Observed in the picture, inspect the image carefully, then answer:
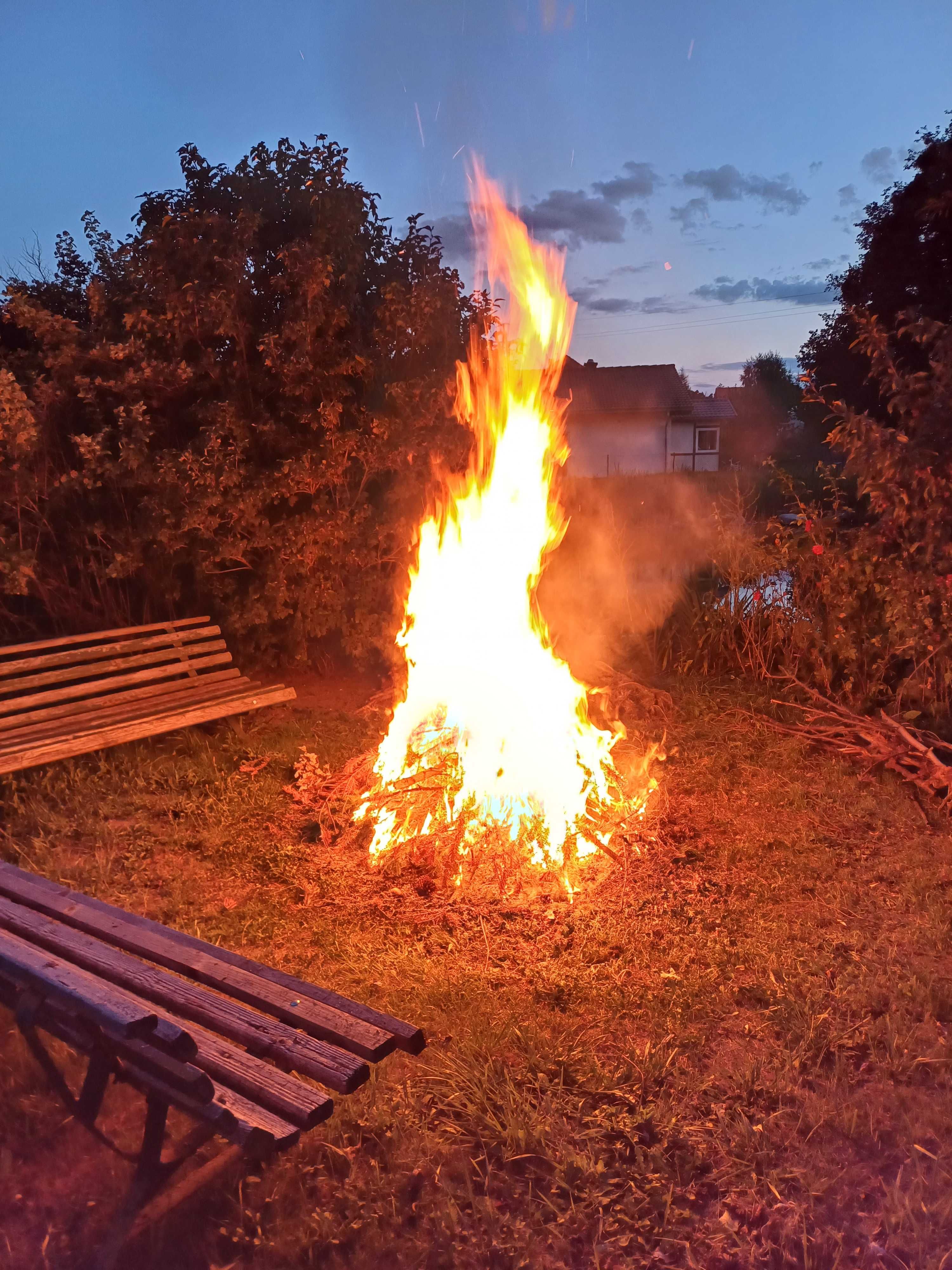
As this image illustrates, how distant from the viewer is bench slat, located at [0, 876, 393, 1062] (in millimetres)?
2420

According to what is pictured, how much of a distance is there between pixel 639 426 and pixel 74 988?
36.7 metres

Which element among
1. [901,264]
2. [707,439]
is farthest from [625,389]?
[901,264]

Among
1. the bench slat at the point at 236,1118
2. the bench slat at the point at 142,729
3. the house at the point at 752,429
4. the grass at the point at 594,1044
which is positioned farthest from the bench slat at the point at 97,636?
the house at the point at 752,429

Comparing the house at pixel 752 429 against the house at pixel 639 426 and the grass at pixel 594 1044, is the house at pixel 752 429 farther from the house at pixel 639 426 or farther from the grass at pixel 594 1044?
the grass at pixel 594 1044

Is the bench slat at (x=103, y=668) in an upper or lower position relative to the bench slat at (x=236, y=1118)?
upper

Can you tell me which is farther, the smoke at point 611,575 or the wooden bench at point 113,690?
the smoke at point 611,575

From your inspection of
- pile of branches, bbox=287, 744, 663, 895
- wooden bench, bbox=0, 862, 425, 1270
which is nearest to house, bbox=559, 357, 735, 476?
pile of branches, bbox=287, 744, 663, 895

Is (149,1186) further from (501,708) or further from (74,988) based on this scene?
(501,708)

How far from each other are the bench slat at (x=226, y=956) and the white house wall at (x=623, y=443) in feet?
113

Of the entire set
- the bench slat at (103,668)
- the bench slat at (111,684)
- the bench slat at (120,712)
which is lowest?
the bench slat at (120,712)

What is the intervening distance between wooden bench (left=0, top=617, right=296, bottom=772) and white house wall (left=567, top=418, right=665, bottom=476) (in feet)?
102

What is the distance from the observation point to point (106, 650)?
6.28 meters

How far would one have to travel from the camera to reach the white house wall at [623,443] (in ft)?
120

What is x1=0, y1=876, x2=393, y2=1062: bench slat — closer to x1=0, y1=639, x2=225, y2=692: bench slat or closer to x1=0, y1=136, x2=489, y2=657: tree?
x1=0, y1=639, x2=225, y2=692: bench slat
